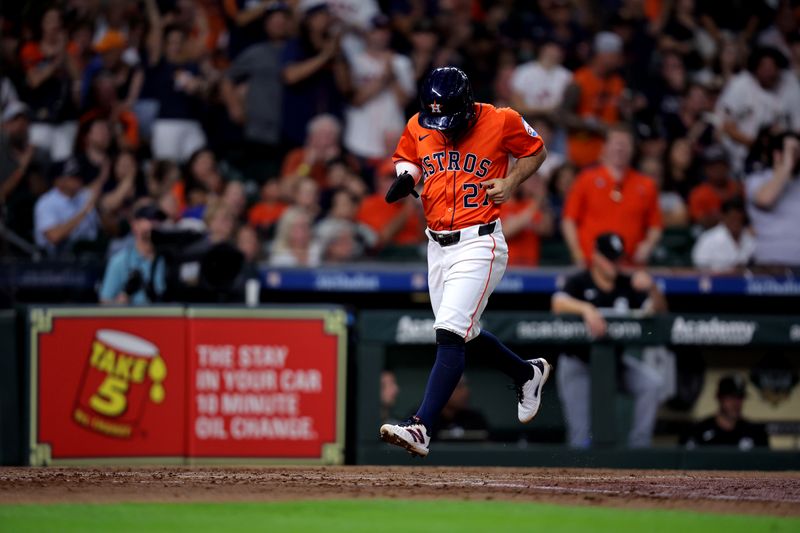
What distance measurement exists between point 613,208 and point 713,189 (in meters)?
1.66

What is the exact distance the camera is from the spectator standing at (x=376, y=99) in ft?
38.1

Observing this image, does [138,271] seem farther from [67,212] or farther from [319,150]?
[319,150]

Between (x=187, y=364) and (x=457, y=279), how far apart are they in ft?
9.22

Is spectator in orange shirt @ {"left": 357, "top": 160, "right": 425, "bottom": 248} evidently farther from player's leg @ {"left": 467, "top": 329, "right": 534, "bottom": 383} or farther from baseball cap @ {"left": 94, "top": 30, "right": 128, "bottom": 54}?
player's leg @ {"left": 467, "top": 329, "right": 534, "bottom": 383}

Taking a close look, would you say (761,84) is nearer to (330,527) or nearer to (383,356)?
(383,356)

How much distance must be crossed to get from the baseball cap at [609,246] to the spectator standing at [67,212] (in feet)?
13.7

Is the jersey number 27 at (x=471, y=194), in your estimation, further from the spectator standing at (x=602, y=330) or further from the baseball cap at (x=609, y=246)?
the baseball cap at (x=609, y=246)

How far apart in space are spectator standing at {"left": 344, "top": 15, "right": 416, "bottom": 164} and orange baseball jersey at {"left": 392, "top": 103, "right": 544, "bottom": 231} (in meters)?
4.86

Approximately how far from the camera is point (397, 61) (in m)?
11.8

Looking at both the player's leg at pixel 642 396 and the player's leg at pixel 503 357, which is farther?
the player's leg at pixel 642 396

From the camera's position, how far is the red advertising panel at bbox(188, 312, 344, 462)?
8602mm

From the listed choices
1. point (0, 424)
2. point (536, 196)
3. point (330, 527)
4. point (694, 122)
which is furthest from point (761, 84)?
point (330, 527)

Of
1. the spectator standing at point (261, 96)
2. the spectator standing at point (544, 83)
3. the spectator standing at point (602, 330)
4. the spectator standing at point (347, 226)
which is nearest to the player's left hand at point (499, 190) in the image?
the spectator standing at point (602, 330)

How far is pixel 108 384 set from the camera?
8.62 m
